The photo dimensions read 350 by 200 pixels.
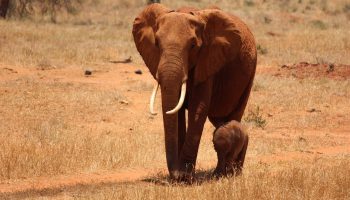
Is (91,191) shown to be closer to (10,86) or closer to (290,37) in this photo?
(10,86)

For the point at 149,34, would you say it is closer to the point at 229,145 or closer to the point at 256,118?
the point at 229,145

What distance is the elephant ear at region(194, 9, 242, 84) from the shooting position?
774 centimetres

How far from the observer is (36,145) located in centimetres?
975

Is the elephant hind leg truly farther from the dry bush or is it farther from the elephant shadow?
the dry bush

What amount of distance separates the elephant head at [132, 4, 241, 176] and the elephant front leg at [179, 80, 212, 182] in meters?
0.15

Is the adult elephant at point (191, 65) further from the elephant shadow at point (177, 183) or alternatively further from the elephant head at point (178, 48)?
the elephant shadow at point (177, 183)

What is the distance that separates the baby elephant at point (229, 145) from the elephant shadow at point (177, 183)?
20 cm

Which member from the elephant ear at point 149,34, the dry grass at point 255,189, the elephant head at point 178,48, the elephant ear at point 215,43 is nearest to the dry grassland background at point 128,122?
the dry grass at point 255,189

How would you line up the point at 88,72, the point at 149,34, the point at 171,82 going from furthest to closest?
the point at 88,72
the point at 149,34
the point at 171,82

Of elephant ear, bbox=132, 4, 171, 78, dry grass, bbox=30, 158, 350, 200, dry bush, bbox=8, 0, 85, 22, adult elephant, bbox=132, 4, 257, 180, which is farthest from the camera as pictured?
dry bush, bbox=8, 0, 85, 22

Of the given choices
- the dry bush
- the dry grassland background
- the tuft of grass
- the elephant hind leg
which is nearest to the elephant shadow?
the dry grassland background

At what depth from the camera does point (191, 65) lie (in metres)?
7.62

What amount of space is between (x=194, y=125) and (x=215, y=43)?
1.01 metres

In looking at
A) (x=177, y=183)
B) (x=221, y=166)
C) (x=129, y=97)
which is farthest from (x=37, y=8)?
(x=177, y=183)
